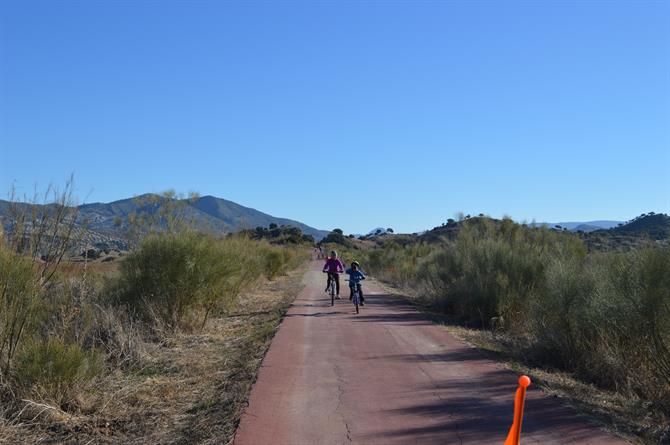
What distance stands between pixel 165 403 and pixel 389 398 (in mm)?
3064

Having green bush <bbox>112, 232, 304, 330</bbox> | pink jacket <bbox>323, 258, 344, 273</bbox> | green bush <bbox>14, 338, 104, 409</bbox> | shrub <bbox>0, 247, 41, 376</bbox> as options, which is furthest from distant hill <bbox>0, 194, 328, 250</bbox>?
pink jacket <bbox>323, 258, 344, 273</bbox>

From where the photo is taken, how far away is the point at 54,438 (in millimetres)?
7168

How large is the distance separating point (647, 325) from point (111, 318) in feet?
29.1

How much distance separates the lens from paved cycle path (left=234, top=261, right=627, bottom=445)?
7.05 m

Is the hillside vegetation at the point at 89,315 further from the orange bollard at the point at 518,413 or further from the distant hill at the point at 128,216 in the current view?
the orange bollard at the point at 518,413

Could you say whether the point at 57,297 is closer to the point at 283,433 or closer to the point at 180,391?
the point at 180,391

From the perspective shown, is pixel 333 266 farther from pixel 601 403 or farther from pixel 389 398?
pixel 601 403

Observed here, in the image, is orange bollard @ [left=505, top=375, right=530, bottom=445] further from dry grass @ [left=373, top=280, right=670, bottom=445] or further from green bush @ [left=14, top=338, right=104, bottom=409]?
green bush @ [left=14, top=338, right=104, bottom=409]

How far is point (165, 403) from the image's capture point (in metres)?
8.82

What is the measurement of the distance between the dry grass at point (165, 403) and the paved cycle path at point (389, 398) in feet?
1.28

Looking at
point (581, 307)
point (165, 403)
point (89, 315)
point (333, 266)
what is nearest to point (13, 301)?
point (89, 315)

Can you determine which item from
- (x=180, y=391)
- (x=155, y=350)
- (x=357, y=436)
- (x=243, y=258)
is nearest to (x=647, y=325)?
(x=357, y=436)

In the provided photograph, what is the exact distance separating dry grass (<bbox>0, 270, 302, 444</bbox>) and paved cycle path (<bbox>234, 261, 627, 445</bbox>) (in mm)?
390

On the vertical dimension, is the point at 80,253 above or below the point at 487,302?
above
